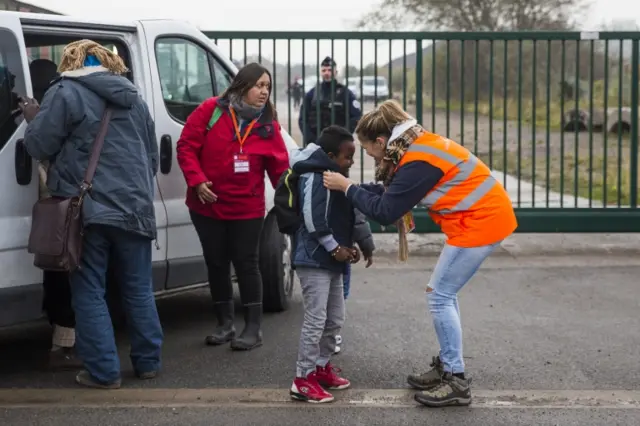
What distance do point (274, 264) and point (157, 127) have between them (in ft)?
4.37

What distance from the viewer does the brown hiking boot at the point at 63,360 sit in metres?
6.47

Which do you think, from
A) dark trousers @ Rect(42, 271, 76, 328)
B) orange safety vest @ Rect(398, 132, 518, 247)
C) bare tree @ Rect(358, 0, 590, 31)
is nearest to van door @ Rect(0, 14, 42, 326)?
dark trousers @ Rect(42, 271, 76, 328)

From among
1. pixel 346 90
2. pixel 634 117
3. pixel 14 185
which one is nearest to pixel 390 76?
pixel 346 90

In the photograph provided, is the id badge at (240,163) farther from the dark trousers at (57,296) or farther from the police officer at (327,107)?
the police officer at (327,107)

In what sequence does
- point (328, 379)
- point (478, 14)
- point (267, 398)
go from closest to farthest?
point (267, 398) → point (328, 379) → point (478, 14)

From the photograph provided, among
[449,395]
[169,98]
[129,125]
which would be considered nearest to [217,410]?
[449,395]

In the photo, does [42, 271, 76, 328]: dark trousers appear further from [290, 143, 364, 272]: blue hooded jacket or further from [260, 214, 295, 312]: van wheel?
[260, 214, 295, 312]: van wheel

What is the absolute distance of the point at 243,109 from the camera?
263 inches

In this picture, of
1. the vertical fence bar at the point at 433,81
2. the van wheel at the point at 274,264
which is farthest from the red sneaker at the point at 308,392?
the vertical fence bar at the point at 433,81

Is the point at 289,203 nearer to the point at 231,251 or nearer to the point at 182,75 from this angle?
the point at 231,251

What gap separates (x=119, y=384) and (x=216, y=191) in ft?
4.21

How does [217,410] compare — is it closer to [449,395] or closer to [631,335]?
[449,395]

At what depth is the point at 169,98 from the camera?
7152 mm

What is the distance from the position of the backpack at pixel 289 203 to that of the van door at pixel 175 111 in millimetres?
1254
